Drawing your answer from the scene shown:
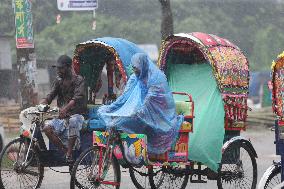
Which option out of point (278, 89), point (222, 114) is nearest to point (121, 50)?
point (222, 114)

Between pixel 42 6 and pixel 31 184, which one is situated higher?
pixel 42 6

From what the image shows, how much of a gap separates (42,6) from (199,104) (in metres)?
23.9

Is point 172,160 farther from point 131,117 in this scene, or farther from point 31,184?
point 31,184

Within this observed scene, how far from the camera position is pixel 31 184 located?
31.2 feet

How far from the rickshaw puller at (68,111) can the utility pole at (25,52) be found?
3825 millimetres

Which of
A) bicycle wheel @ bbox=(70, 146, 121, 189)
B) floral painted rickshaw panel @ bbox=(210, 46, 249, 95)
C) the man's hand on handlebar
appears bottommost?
bicycle wheel @ bbox=(70, 146, 121, 189)

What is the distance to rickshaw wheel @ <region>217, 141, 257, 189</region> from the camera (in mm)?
9695

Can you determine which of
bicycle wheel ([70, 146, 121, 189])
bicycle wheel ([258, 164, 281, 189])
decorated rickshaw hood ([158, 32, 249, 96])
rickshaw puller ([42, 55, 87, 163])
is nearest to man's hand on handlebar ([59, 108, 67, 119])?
rickshaw puller ([42, 55, 87, 163])

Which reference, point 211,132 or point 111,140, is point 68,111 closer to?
point 111,140

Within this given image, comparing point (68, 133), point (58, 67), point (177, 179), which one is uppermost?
point (58, 67)

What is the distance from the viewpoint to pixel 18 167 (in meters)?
9.14

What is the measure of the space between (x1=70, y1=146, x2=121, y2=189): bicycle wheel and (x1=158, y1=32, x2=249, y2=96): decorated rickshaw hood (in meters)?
2.13

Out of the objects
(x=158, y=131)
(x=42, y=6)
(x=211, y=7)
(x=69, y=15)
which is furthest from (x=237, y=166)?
(x=211, y=7)

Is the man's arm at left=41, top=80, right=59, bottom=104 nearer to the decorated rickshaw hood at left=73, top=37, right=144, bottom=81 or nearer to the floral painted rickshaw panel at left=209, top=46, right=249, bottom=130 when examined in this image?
the decorated rickshaw hood at left=73, top=37, right=144, bottom=81
